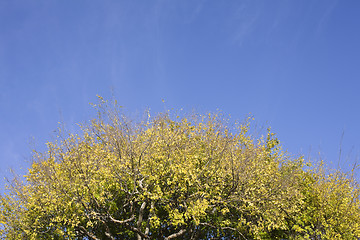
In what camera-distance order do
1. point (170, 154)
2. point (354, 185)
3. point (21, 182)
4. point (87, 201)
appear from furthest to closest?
point (354, 185) → point (21, 182) → point (170, 154) → point (87, 201)

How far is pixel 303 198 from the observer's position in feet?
86.4

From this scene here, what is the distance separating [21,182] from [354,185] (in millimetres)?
28127

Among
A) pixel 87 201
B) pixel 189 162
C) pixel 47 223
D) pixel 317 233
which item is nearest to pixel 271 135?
pixel 317 233

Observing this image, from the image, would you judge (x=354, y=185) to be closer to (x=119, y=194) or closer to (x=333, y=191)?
(x=333, y=191)

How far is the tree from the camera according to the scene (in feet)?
71.2

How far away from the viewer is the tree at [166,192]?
21.7m

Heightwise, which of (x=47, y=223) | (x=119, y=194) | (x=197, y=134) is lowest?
(x=47, y=223)

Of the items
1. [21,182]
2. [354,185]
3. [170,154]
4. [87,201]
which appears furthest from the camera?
[354,185]

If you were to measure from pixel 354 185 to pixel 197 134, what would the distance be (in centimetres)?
1527

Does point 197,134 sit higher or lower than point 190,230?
higher

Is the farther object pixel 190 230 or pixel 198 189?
pixel 190 230

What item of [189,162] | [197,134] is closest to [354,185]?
[197,134]

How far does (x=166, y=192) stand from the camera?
2216 centimetres

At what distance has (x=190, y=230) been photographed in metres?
24.2
